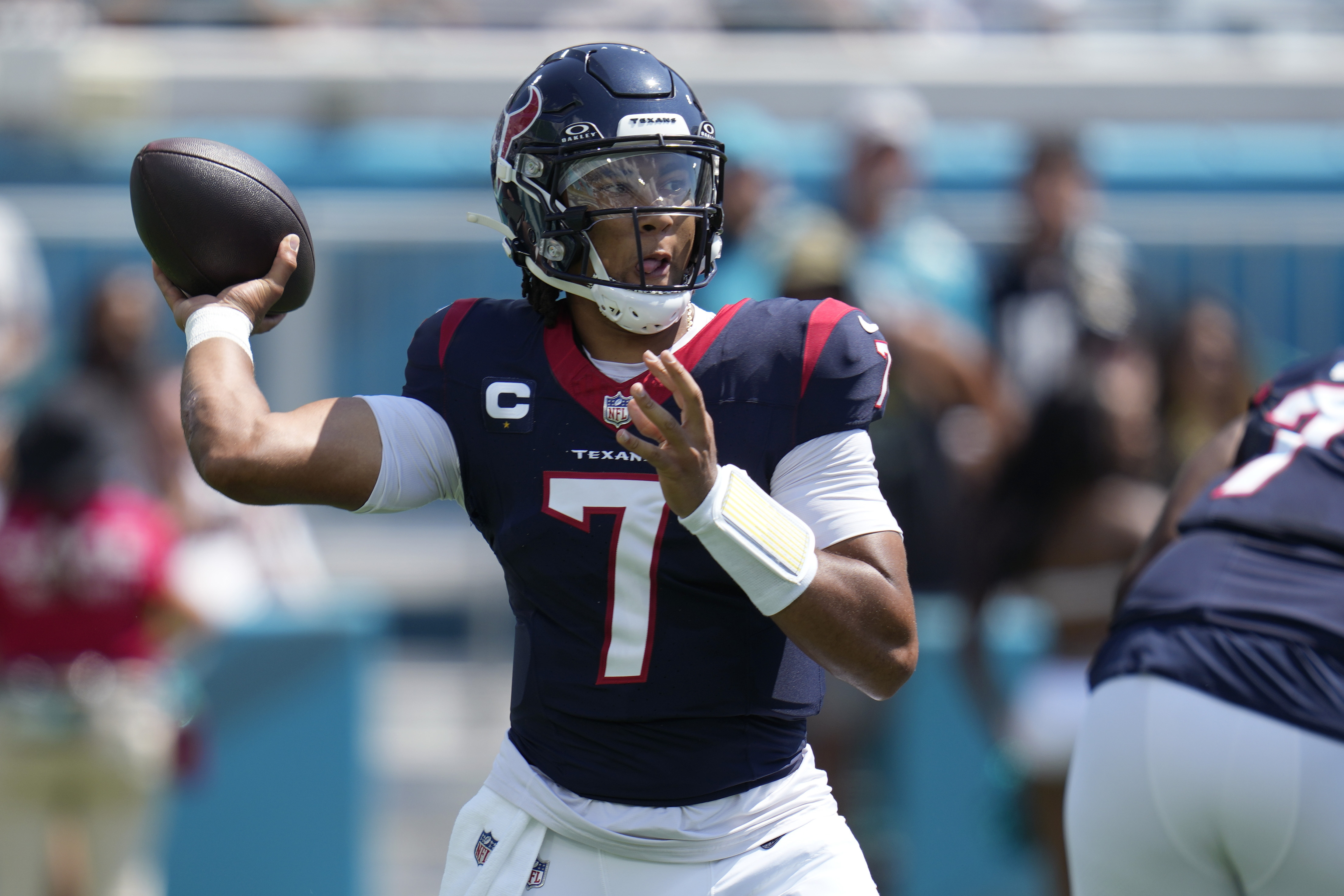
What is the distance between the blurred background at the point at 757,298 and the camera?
5.26 meters

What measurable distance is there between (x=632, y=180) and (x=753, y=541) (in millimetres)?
673

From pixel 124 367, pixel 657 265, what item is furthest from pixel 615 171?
pixel 124 367

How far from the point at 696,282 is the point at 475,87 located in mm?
7025

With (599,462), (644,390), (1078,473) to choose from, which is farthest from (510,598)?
(1078,473)

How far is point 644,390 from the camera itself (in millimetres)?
2334

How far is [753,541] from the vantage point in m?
2.21

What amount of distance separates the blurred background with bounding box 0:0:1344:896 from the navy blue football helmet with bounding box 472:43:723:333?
2.27m

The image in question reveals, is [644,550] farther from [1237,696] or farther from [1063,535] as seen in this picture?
[1063,535]

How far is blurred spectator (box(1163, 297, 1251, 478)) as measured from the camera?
590 centimetres

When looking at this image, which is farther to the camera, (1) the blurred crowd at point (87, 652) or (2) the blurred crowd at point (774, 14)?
(2) the blurred crowd at point (774, 14)

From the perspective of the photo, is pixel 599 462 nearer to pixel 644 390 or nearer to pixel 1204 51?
pixel 644 390

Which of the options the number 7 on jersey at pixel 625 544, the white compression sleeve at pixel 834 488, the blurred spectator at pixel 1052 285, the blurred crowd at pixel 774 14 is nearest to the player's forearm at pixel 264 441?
the number 7 on jersey at pixel 625 544

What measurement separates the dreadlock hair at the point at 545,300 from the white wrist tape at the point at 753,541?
498 mm

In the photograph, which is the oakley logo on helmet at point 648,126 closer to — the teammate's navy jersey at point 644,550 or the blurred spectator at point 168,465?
the teammate's navy jersey at point 644,550
